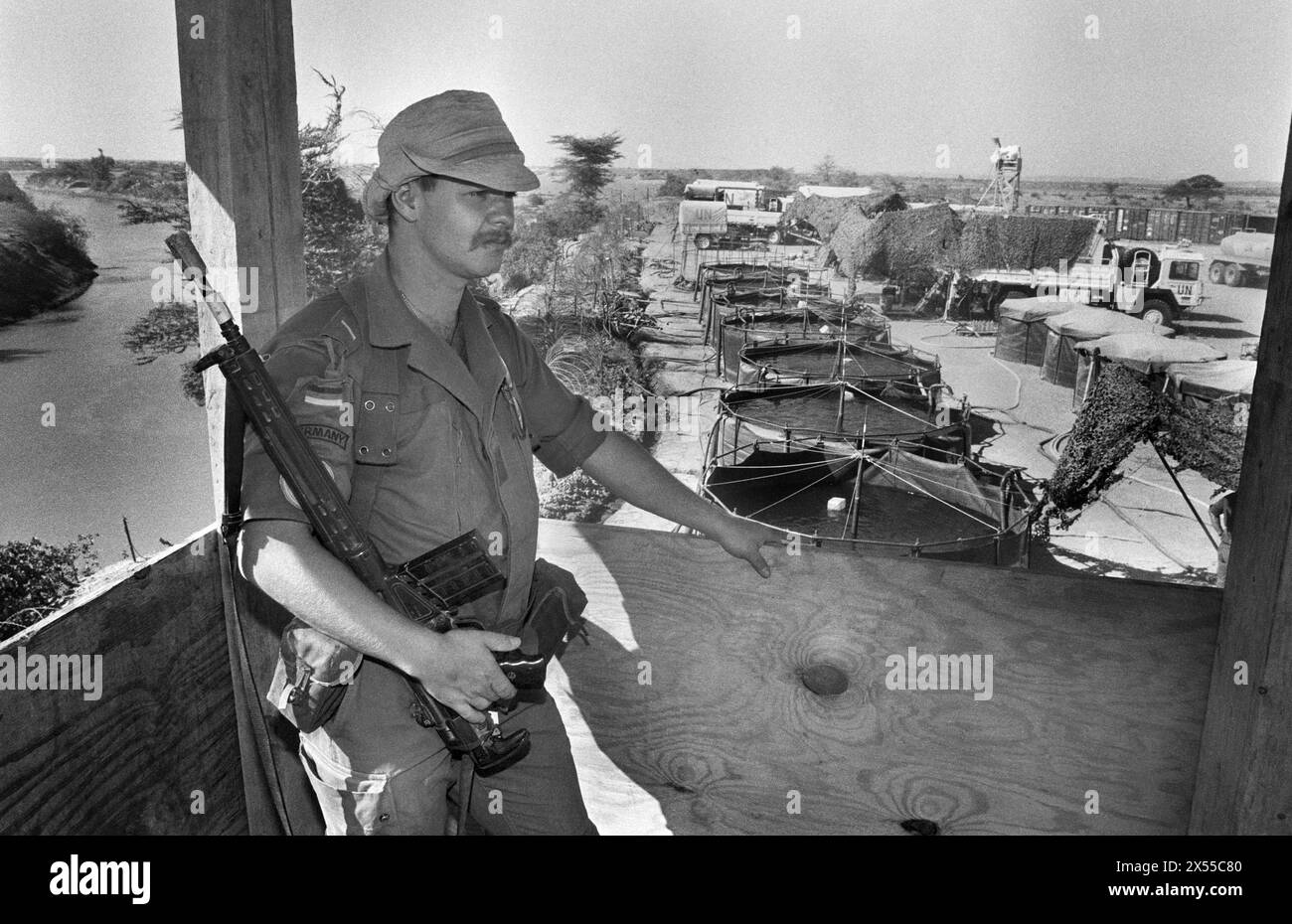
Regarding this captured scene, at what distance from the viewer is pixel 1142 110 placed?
18109 mm

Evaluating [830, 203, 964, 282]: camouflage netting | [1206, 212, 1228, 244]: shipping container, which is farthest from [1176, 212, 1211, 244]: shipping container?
[830, 203, 964, 282]: camouflage netting

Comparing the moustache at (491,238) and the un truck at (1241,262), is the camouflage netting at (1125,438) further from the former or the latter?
the moustache at (491,238)

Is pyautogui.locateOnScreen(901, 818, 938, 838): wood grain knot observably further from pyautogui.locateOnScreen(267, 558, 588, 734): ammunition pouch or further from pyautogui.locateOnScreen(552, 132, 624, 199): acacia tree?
pyautogui.locateOnScreen(552, 132, 624, 199): acacia tree

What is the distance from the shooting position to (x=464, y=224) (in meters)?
1.54

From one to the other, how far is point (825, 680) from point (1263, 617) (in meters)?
0.68

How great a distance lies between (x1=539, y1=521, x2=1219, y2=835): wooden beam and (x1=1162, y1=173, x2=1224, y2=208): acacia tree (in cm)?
1897

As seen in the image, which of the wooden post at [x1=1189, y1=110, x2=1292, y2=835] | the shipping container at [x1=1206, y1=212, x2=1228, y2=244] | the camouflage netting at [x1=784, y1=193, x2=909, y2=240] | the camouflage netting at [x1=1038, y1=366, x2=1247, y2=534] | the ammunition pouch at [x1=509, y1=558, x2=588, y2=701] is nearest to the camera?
the wooden post at [x1=1189, y1=110, x2=1292, y2=835]

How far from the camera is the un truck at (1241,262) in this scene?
16109 mm

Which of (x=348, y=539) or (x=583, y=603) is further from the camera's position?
(x=583, y=603)

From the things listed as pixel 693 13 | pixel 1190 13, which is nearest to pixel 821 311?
pixel 693 13

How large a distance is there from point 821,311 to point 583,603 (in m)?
14.8

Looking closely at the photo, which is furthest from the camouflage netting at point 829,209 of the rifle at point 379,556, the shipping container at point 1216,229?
the rifle at point 379,556

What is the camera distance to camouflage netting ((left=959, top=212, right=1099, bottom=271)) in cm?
1766
